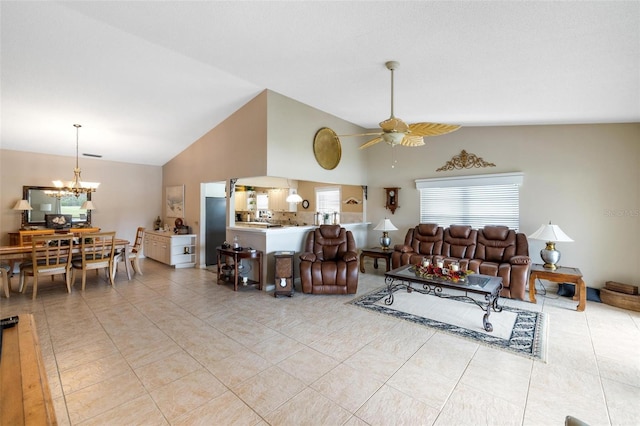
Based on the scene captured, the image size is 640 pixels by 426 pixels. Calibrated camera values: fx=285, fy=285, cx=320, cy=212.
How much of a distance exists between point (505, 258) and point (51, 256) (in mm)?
7254

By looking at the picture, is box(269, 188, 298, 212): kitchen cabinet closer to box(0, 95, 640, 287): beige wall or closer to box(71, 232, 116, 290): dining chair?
box(0, 95, 640, 287): beige wall

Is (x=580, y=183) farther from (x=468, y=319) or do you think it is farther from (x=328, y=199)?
(x=328, y=199)

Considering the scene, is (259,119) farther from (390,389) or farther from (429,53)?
(390,389)

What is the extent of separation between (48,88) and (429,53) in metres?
4.97

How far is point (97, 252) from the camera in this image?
4949mm

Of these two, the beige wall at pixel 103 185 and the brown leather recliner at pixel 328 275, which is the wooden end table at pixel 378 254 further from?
the beige wall at pixel 103 185

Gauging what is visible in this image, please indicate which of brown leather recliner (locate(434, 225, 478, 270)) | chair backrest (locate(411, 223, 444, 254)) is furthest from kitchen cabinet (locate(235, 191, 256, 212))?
brown leather recliner (locate(434, 225, 478, 270))

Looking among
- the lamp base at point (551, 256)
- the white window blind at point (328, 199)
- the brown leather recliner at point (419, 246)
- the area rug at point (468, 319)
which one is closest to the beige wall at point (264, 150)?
the white window blind at point (328, 199)

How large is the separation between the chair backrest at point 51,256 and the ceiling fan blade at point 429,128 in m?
5.24

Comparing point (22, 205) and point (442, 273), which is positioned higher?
point (22, 205)

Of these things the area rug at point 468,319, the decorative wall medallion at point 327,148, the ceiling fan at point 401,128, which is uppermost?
the decorative wall medallion at point 327,148

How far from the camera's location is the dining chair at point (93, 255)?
185 inches

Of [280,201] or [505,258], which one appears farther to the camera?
[280,201]

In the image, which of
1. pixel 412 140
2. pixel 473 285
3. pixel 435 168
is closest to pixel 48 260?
pixel 412 140
